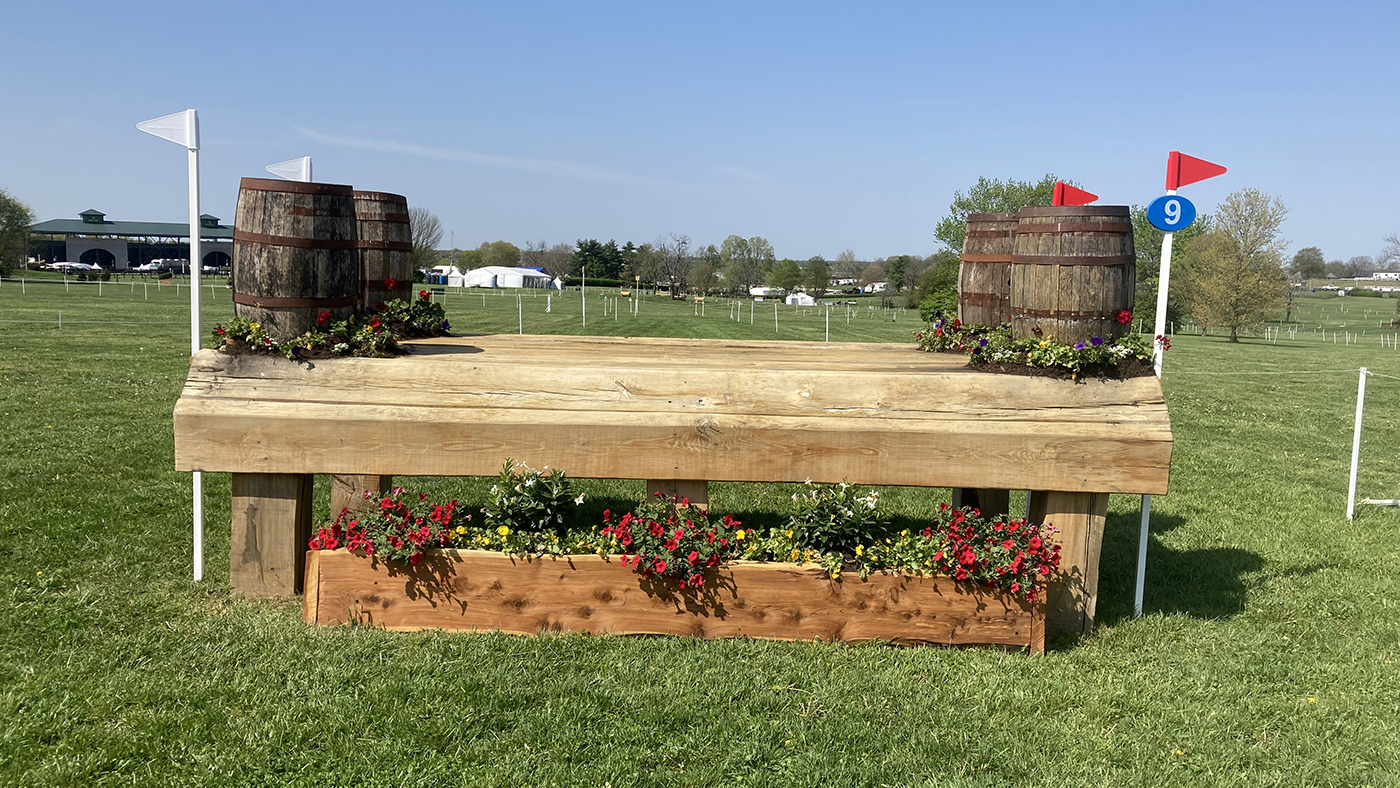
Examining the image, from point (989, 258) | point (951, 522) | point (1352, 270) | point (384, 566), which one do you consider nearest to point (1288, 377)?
point (989, 258)

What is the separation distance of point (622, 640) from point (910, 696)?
135cm

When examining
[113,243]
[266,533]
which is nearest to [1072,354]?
[266,533]

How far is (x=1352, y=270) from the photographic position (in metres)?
148

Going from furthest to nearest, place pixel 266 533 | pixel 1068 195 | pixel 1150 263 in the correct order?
1. pixel 1150 263
2. pixel 1068 195
3. pixel 266 533

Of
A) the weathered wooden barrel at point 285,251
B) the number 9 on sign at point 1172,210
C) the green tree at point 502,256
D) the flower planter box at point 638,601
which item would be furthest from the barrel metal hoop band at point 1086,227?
the green tree at point 502,256

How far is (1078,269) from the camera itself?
459 centimetres

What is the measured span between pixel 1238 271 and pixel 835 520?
1952 inches

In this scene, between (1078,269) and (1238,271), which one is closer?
(1078,269)

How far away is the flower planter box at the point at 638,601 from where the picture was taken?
14.4ft

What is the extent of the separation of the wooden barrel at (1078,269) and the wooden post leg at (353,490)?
13.4 feet

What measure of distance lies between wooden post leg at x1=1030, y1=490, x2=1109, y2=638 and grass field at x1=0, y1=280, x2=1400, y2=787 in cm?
14

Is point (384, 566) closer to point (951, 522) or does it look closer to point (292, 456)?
point (292, 456)

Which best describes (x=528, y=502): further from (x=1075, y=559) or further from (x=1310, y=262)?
(x=1310, y=262)

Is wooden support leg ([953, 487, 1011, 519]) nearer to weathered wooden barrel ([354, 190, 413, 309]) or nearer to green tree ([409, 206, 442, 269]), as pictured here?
weathered wooden barrel ([354, 190, 413, 309])
